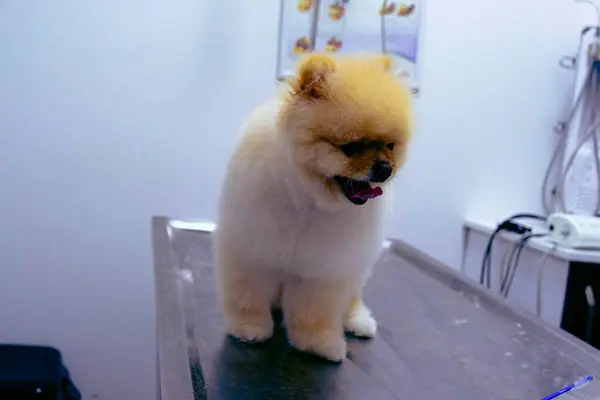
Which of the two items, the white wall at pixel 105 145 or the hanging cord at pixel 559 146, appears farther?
the hanging cord at pixel 559 146

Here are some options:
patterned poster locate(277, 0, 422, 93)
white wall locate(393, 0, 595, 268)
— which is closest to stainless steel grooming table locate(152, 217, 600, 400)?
white wall locate(393, 0, 595, 268)

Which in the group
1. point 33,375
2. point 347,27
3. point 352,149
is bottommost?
point 33,375

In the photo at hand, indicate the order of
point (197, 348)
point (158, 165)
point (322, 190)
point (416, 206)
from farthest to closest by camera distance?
point (416, 206) → point (158, 165) → point (197, 348) → point (322, 190)

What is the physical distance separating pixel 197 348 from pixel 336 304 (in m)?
0.22

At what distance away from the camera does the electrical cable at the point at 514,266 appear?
65.1 inches

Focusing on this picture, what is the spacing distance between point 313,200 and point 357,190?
81 mm

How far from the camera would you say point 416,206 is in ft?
6.44

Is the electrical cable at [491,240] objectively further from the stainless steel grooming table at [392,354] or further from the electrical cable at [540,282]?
the stainless steel grooming table at [392,354]

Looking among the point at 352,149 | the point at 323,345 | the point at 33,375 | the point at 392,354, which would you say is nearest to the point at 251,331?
the point at 323,345

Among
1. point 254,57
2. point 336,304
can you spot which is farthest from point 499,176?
point 336,304

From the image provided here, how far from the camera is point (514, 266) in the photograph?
1.72 m

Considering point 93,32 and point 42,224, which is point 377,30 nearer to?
point 93,32

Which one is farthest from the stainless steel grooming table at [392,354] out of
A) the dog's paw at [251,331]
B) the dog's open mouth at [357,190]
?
the dog's open mouth at [357,190]

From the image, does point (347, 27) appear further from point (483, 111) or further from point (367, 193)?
point (367, 193)
